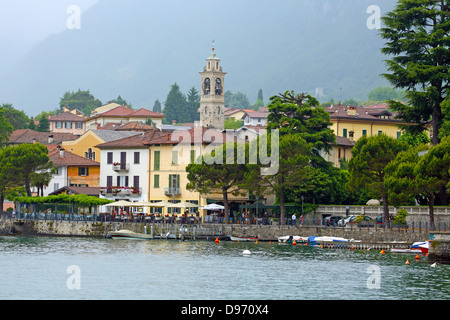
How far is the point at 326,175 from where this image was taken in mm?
76750

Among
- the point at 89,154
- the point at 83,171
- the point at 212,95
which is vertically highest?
the point at 212,95

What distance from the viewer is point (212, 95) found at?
137 m

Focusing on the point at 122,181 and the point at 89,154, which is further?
the point at 89,154

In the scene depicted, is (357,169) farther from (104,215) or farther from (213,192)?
(104,215)

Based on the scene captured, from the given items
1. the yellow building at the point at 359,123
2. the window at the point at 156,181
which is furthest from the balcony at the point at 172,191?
the yellow building at the point at 359,123

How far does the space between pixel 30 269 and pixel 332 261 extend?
58.9ft

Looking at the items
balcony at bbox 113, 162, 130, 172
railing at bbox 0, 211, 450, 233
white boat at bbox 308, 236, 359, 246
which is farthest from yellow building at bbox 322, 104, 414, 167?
white boat at bbox 308, 236, 359, 246

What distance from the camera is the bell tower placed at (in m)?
136

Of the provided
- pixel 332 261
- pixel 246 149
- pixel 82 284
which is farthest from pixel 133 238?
pixel 82 284

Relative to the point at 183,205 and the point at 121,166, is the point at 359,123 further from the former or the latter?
the point at 183,205

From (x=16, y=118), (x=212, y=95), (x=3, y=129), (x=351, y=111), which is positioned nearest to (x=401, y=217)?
(x=351, y=111)

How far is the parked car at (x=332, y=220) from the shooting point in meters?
70.1

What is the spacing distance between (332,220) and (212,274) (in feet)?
93.1
